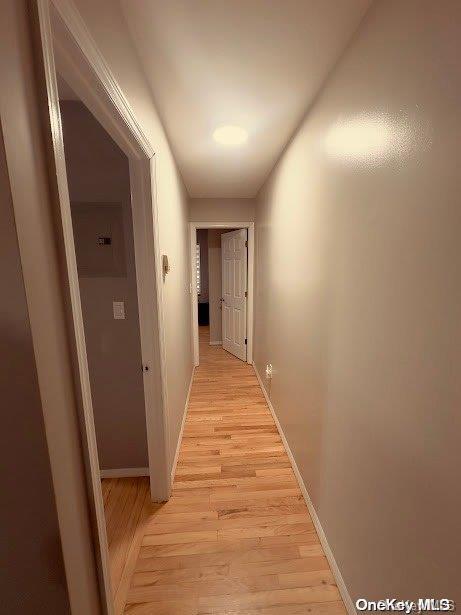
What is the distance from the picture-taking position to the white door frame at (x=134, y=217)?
1.81ft

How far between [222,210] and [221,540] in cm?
333

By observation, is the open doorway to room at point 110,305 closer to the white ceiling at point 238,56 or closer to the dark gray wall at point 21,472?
the white ceiling at point 238,56

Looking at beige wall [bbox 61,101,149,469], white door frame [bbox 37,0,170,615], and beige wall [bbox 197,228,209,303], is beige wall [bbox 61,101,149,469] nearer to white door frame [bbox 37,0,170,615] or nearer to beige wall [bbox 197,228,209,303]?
white door frame [bbox 37,0,170,615]

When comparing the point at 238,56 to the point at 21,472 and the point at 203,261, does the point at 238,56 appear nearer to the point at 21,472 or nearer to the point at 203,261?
the point at 21,472

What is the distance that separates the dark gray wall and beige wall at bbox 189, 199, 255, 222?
317cm

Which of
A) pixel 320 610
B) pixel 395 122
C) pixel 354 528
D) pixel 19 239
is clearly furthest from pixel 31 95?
pixel 320 610

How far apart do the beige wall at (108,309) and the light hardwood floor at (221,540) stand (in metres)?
0.35

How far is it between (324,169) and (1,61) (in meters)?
1.29

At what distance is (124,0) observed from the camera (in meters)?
0.85

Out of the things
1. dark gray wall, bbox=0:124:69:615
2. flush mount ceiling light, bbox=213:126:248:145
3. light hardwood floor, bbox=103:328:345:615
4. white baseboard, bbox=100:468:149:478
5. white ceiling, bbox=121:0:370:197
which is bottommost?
light hardwood floor, bbox=103:328:345:615

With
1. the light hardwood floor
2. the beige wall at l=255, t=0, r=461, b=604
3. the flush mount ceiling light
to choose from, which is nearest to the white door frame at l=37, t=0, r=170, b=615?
the light hardwood floor

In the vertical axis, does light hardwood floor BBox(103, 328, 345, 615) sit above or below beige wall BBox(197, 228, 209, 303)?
below

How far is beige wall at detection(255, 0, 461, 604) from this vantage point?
2.11ft

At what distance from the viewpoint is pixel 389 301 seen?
854 mm
